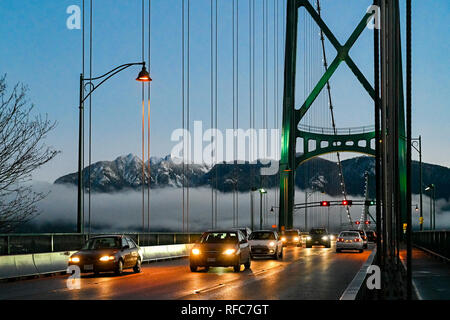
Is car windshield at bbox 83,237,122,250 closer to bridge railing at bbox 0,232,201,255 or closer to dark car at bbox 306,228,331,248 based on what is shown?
bridge railing at bbox 0,232,201,255

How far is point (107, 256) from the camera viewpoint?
23375 mm

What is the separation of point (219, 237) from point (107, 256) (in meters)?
4.74

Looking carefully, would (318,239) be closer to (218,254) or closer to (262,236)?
(262,236)

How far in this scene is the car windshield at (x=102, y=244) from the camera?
24.3 m

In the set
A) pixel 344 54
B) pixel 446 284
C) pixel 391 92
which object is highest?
pixel 344 54

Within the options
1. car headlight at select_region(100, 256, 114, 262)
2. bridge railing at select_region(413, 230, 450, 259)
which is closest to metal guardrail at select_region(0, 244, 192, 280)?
car headlight at select_region(100, 256, 114, 262)

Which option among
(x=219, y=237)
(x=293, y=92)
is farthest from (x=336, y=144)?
(x=219, y=237)

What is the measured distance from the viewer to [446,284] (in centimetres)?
1961

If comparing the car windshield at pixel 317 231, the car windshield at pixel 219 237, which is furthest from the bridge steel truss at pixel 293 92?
the car windshield at pixel 219 237

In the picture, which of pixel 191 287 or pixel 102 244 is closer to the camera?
pixel 191 287

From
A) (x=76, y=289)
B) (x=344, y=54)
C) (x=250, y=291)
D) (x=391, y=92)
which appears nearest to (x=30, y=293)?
(x=76, y=289)

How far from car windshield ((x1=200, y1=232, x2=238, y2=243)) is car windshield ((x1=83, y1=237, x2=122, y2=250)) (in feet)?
10.4
